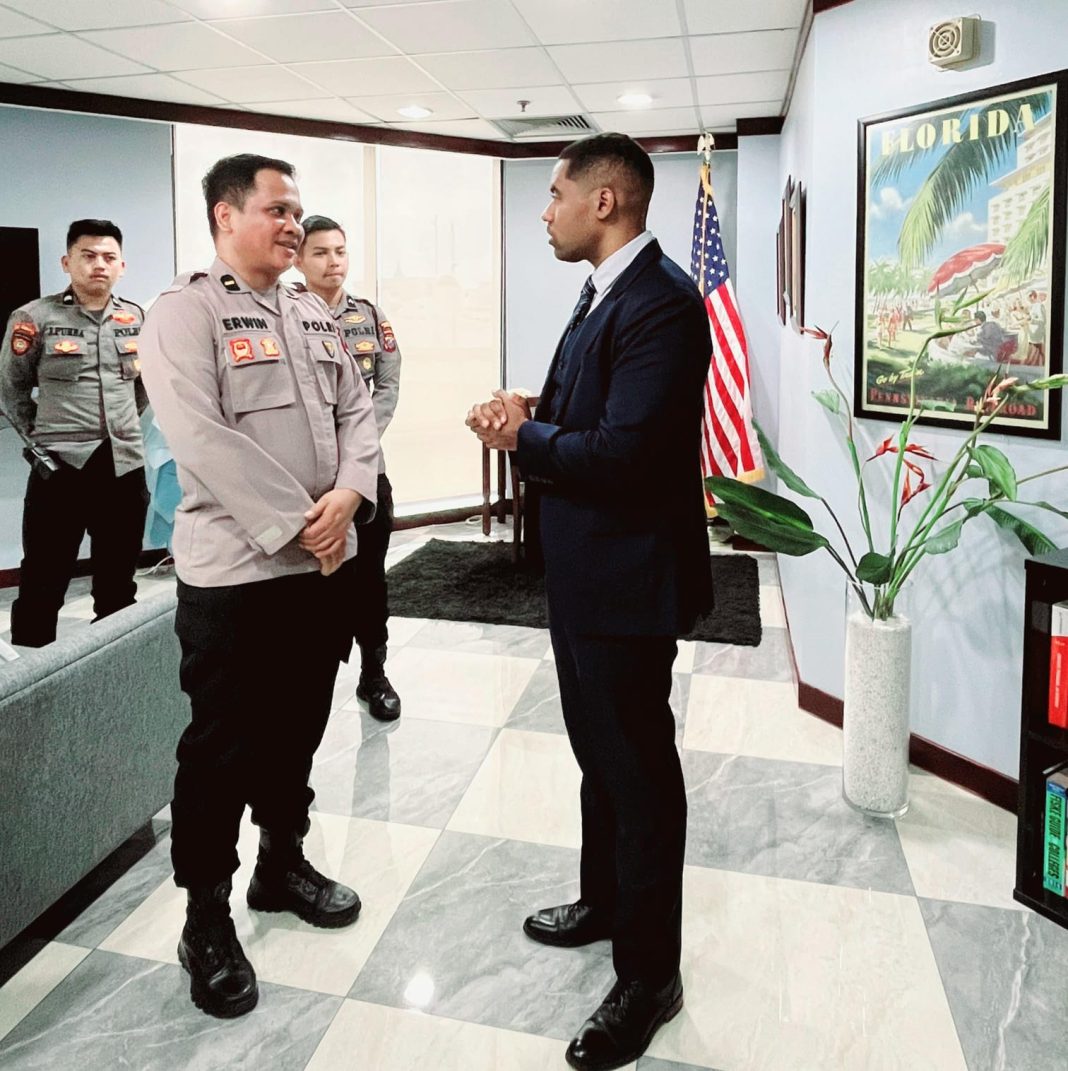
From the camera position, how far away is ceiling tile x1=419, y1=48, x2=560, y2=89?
14.0ft

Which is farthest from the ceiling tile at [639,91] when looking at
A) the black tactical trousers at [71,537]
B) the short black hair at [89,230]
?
the black tactical trousers at [71,537]

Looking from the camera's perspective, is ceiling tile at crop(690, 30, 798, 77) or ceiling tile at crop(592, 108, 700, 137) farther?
ceiling tile at crop(592, 108, 700, 137)

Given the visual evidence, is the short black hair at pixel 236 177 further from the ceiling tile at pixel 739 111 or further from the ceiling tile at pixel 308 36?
the ceiling tile at pixel 739 111

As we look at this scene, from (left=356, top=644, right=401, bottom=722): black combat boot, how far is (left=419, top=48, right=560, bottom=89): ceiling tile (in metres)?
2.68

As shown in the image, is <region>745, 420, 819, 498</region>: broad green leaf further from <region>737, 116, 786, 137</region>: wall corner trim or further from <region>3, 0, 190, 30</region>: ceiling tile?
<region>737, 116, 786, 137</region>: wall corner trim

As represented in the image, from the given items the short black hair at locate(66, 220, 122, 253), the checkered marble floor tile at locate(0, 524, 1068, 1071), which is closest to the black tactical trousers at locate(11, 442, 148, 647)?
the short black hair at locate(66, 220, 122, 253)

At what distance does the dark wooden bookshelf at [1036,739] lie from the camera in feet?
7.06

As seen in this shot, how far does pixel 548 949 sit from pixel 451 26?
3432 mm

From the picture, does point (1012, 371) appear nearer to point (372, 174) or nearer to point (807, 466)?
point (807, 466)

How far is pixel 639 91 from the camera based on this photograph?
4984 mm

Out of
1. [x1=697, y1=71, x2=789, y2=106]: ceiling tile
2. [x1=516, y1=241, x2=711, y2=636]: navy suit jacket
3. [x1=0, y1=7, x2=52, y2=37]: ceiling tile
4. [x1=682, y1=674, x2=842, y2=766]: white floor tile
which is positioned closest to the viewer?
[x1=516, y1=241, x2=711, y2=636]: navy suit jacket

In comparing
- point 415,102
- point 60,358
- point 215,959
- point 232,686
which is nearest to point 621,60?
point 415,102

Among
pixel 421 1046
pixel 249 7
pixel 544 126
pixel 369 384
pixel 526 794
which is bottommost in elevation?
pixel 421 1046

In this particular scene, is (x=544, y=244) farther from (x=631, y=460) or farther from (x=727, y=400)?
(x=631, y=460)
